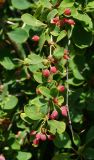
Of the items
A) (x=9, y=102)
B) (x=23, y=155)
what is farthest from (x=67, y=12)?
(x=23, y=155)

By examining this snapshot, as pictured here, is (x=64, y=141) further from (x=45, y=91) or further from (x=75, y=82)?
(x=45, y=91)

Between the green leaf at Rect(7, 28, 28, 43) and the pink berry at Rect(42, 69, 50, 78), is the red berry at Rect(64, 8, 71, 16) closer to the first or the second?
the pink berry at Rect(42, 69, 50, 78)

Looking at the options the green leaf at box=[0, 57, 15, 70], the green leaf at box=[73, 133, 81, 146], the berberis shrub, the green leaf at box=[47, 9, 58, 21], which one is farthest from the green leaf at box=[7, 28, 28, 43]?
the green leaf at box=[73, 133, 81, 146]

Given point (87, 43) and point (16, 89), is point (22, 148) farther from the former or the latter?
point (87, 43)

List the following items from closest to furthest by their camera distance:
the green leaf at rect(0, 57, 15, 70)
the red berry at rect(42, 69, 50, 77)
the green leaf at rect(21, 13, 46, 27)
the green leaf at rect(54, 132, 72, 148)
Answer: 1. the red berry at rect(42, 69, 50, 77)
2. the green leaf at rect(21, 13, 46, 27)
3. the green leaf at rect(54, 132, 72, 148)
4. the green leaf at rect(0, 57, 15, 70)

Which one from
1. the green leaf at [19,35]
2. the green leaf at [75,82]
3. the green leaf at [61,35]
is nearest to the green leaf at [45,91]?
the green leaf at [61,35]

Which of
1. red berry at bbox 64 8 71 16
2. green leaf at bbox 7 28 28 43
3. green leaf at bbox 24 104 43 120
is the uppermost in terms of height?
red berry at bbox 64 8 71 16

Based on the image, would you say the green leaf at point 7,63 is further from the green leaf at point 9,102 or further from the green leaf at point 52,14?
the green leaf at point 52,14

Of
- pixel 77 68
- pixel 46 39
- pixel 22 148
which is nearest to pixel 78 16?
pixel 46 39

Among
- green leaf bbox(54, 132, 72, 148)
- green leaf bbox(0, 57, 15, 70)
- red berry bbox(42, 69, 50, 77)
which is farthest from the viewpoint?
green leaf bbox(0, 57, 15, 70)
